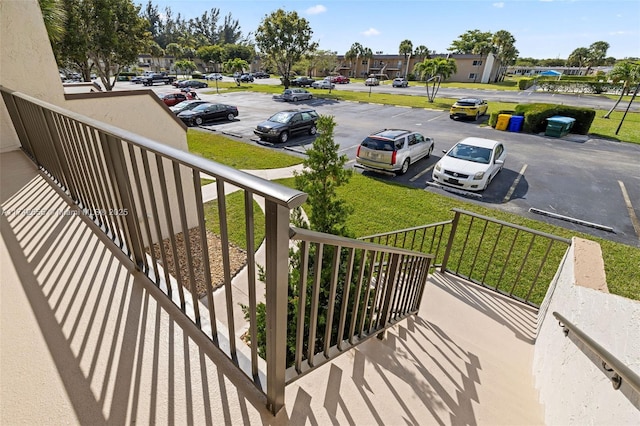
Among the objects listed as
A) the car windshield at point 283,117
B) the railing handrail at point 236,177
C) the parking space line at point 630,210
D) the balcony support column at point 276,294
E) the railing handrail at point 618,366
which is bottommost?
the parking space line at point 630,210

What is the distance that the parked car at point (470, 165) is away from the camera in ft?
29.5

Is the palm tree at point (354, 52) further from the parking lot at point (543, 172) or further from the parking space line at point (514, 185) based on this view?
the parking space line at point (514, 185)

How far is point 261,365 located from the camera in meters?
1.70

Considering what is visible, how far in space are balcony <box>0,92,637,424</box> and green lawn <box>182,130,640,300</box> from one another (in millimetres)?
3033

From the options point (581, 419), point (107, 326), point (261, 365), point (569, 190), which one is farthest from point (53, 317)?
point (569, 190)

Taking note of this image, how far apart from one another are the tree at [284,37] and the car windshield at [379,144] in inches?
1062

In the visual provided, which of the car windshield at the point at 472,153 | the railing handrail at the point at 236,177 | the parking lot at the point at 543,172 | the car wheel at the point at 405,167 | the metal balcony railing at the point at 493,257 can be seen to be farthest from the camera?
the car wheel at the point at 405,167

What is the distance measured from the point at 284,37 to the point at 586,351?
3611cm

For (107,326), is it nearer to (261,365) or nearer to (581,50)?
(261,365)

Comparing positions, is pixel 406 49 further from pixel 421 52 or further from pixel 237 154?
pixel 237 154

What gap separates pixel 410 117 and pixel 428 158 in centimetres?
1040

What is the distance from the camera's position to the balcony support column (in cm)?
101

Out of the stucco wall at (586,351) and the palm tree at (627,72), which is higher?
the palm tree at (627,72)

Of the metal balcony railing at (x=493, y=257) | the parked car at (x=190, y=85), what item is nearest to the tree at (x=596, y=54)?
the parked car at (x=190, y=85)
